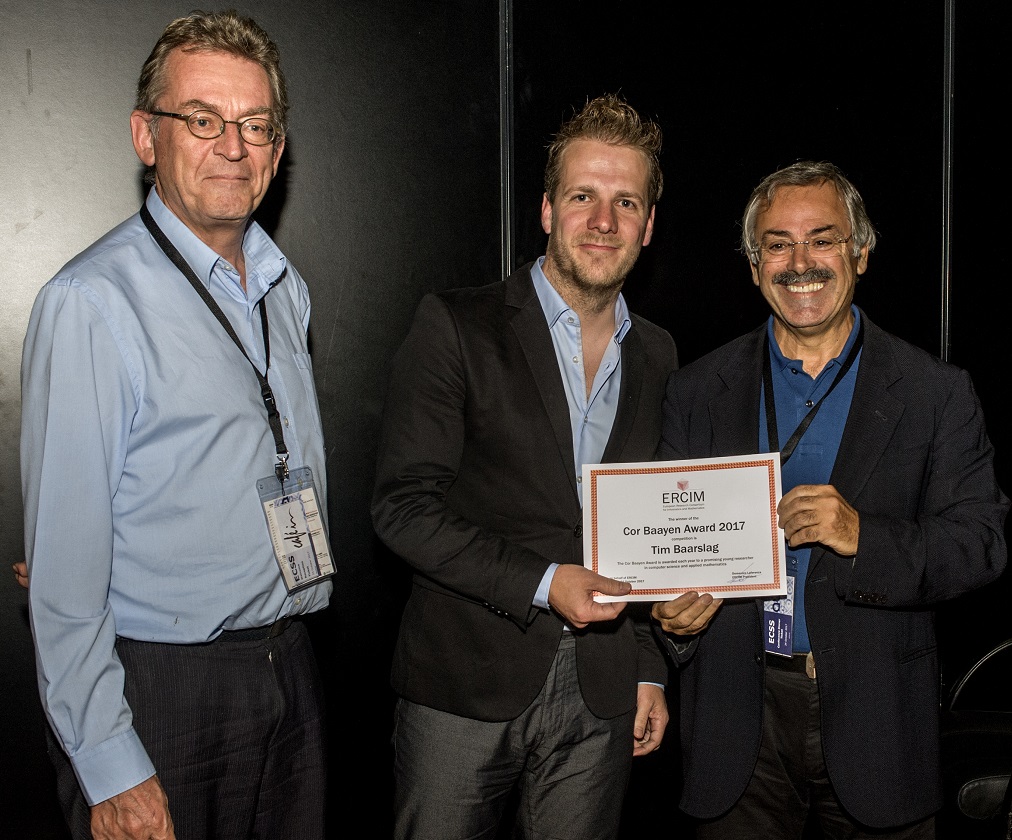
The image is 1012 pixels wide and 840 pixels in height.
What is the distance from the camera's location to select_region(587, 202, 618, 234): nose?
2.36m

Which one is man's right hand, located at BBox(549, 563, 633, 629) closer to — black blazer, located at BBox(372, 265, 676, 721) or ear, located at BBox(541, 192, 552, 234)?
black blazer, located at BBox(372, 265, 676, 721)

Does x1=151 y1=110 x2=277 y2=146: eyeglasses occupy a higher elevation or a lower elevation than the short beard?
higher

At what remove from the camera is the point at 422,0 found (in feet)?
9.68

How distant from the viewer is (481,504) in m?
2.27

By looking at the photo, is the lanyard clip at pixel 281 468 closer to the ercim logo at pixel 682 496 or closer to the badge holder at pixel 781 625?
the ercim logo at pixel 682 496

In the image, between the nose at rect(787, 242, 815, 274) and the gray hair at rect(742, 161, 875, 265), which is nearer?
the nose at rect(787, 242, 815, 274)

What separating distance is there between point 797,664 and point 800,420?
61 centimetres

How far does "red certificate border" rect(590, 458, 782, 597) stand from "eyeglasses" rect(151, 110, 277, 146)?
3.57 ft

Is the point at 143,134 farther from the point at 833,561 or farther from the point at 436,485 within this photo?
the point at 833,561

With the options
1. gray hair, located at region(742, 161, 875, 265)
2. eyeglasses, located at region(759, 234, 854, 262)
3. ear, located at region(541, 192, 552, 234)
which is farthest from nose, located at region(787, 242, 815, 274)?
ear, located at region(541, 192, 552, 234)

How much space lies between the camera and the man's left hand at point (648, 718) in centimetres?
247

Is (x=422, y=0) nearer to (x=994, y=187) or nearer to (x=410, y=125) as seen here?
(x=410, y=125)

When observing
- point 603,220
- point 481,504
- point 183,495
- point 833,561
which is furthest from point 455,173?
point 833,561

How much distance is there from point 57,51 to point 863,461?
2.43 m
